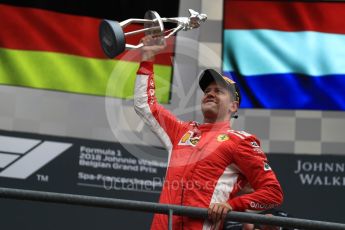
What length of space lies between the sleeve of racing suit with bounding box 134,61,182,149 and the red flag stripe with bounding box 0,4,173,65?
1846 mm

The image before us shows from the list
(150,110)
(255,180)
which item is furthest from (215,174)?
(150,110)

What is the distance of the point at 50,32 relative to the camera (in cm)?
630

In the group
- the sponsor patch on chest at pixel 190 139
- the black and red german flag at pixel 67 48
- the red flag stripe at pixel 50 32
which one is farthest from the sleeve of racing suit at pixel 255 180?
the red flag stripe at pixel 50 32

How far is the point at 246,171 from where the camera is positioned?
13.4 ft

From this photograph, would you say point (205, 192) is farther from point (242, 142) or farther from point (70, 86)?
point (70, 86)

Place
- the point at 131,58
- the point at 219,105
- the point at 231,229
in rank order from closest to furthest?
the point at 219,105, the point at 231,229, the point at 131,58

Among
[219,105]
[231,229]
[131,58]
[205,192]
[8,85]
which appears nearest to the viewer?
[205,192]

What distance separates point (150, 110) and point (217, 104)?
1.02ft

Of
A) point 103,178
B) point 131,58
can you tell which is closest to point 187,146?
point 131,58

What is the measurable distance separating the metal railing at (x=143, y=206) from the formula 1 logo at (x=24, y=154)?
238cm

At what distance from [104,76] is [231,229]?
72.3 inches

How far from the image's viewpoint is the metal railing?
3.69 metres

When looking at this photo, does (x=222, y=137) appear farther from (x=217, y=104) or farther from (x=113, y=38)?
(x=113, y=38)

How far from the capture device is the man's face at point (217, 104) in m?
4.27
